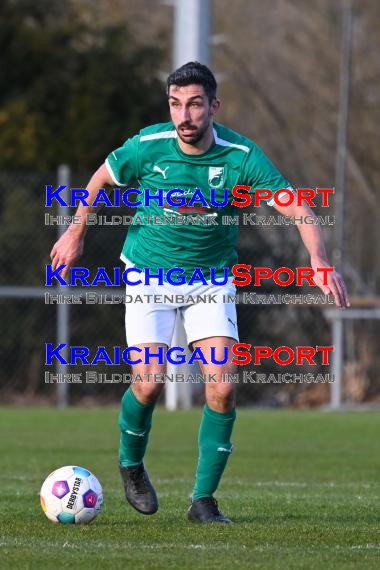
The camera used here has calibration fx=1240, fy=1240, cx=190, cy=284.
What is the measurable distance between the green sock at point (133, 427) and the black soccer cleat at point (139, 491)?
0.04 m

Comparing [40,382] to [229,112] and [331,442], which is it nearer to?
[331,442]

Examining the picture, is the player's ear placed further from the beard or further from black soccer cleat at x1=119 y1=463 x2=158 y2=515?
black soccer cleat at x1=119 y1=463 x2=158 y2=515

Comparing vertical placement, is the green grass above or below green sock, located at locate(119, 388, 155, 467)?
below

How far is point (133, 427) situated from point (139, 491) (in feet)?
1.12

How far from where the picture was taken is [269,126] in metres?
24.1

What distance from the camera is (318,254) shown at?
612 cm

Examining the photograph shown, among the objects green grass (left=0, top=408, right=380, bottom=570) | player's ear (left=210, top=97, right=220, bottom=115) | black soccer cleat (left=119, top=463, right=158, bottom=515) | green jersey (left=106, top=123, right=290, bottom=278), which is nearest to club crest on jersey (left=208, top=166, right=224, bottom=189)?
green jersey (left=106, top=123, right=290, bottom=278)

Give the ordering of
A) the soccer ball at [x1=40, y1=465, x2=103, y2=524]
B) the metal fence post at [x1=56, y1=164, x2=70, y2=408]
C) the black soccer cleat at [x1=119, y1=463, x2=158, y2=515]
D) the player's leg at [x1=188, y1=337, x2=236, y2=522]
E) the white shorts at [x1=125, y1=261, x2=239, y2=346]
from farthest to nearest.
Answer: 1. the metal fence post at [x1=56, y1=164, x2=70, y2=408]
2. the black soccer cleat at [x1=119, y1=463, x2=158, y2=515]
3. the white shorts at [x1=125, y1=261, x2=239, y2=346]
4. the player's leg at [x1=188, y1=337, x2=236, y2=522]
5. the soccer ball at [x1=40, y1=465, x2=103, y2=524]

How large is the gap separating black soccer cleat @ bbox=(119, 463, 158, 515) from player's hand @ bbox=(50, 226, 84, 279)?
1.15 metres

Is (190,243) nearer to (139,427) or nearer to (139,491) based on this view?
(139,427)

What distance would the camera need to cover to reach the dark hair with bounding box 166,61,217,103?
6.31m

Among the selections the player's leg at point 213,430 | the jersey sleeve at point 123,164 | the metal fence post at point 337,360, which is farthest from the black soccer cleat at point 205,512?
the metal fence post at point 337,360

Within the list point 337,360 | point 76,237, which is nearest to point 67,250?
point 76,237

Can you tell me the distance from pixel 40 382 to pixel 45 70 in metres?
4.97
